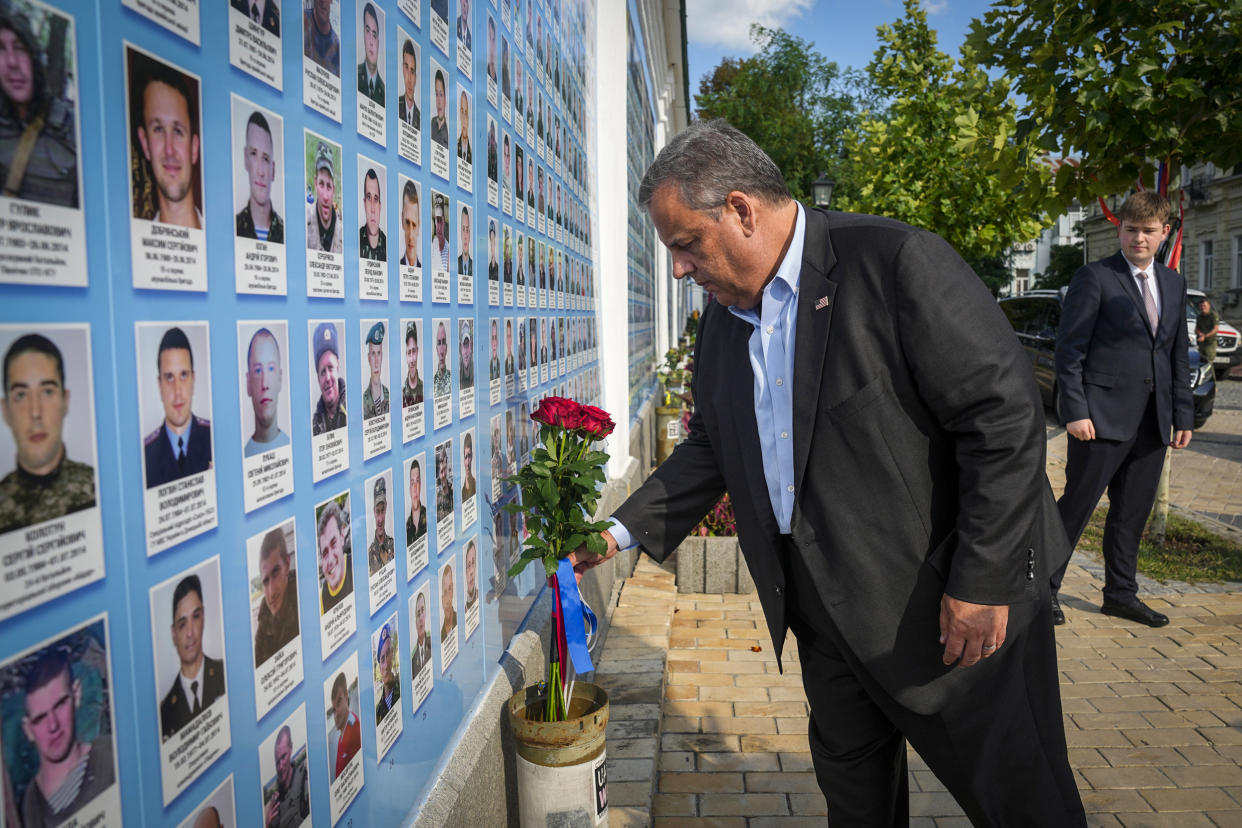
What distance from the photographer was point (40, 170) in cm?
102

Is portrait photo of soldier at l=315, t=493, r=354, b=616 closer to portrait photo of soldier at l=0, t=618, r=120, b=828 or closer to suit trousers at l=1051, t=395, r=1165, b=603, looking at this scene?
portrait photo of soldier at l=0, t=618, r=120, b=828

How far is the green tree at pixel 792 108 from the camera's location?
27.8m

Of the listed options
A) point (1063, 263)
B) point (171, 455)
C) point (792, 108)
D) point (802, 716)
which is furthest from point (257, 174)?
point (1063, 263)

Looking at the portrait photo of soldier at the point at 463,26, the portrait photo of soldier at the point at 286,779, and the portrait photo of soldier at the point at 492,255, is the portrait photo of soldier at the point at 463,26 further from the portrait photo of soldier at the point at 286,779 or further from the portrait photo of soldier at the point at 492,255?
the portrait photo of soldier at the point at 286,779

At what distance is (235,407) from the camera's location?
1.46 meters

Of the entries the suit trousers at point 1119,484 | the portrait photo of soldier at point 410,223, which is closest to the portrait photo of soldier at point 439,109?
the portrait photo of soldier at point 410,223

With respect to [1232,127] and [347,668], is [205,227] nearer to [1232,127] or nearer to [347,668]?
[347,668]

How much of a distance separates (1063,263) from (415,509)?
6446cm

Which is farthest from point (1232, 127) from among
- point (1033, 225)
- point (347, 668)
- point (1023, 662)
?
point (1033, 225)

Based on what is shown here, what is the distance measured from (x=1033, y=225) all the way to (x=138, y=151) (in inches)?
717

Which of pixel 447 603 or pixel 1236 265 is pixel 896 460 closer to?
pixel 447 603

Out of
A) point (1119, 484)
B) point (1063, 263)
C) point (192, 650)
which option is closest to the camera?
point (192, 650)

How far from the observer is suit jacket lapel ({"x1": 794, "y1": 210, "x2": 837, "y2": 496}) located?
229 cm

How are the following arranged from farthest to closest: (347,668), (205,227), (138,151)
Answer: (347,668)
(205,227)
(138,151)
